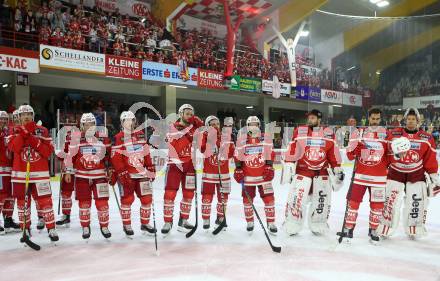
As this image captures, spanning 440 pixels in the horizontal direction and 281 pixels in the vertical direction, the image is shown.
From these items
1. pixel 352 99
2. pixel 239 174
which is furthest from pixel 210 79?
pixel 239 174

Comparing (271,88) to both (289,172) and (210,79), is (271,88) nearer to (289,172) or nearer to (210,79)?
(210,79)

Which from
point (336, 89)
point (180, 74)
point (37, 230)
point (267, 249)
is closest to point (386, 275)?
point (267, 249)

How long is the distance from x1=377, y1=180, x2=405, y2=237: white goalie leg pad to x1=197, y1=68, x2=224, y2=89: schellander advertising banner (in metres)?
10.1

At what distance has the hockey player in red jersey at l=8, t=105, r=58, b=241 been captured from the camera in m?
3.90

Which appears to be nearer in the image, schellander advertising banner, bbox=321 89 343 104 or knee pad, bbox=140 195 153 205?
knee pad, bbox=140 195 153 205

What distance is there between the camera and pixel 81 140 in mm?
4195

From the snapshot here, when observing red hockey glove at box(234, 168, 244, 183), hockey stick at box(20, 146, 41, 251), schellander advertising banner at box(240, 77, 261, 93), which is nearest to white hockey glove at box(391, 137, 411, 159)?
red hockey glove at box(234, 168, 244, 183)

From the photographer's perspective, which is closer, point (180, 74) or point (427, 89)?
point (427, 89)

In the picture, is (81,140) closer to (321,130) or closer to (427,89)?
(321,130)

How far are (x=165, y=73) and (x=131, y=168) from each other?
29.9 ft

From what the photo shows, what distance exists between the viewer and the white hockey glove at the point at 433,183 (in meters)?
4.16

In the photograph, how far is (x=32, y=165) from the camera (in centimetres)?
403

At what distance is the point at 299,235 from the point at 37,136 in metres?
3.04

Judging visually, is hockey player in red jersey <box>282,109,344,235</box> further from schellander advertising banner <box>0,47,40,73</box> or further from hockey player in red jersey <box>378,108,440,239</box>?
schellander advertising banner <box>0,47,40,73</box>
